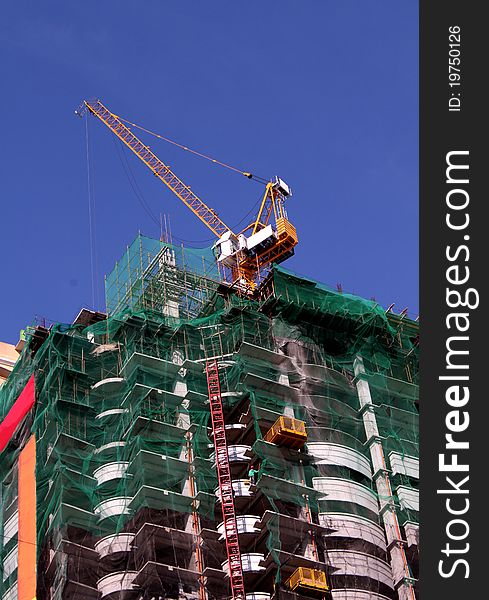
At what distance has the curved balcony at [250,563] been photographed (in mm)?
86188

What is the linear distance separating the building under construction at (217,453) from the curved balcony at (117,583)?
141 millimetres

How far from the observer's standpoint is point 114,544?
87438 mm

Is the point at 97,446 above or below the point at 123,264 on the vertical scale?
below

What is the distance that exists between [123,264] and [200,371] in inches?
901

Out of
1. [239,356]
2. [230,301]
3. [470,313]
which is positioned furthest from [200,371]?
[470,313]

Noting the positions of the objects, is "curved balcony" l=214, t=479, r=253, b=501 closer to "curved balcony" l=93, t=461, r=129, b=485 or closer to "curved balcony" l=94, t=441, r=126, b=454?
"curved balcony" l=93, t=461, r=129, b=485

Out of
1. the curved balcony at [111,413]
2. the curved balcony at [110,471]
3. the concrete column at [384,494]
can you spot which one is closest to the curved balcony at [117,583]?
the curved balcony at [110,471]

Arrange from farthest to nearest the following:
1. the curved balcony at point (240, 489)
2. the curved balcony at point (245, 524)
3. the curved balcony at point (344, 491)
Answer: the curved balcony at point (344, 491) < the curved balcony at point (240, 489) < the curved balcony at point (245, 524)

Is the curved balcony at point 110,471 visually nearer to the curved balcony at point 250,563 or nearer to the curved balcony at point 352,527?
the curved balcony at point 250,563

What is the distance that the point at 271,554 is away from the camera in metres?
85.5

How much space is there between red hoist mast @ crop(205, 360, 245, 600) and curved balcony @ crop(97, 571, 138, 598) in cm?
703

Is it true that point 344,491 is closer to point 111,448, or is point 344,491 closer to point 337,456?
point 337,456

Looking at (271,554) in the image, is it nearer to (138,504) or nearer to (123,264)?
(138,504)

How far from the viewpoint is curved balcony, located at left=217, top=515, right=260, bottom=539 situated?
8825 centimetres
